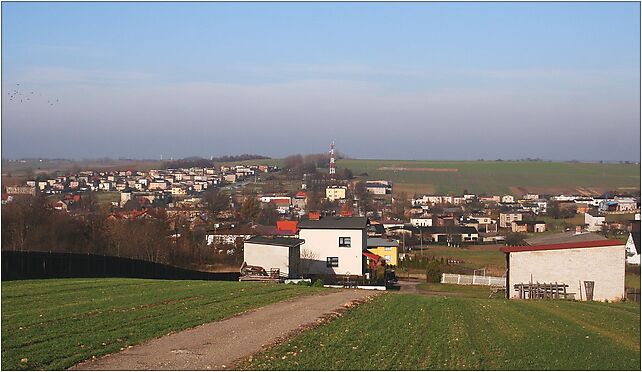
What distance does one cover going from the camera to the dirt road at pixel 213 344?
36.8 feet

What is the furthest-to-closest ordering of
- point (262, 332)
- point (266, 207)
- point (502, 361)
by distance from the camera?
point (266, 207)
point (262, 332)
point (502, 361)

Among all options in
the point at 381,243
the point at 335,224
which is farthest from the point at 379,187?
the point at 335,224

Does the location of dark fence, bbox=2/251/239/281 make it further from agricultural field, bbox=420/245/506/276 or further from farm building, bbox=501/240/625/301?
agricultural field, bbox=420/245/506/276

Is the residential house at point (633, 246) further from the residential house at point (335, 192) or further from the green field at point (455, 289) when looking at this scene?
the residential house at point (335, 192)

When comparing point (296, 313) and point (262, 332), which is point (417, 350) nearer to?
point (262, 332)

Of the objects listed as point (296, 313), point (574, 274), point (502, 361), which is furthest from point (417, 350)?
point (574, 274)

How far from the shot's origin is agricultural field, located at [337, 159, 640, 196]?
5744cm

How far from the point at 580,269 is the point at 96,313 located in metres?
21.6

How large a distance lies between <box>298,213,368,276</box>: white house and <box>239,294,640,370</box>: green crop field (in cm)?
2624

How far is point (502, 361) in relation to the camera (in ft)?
39.8

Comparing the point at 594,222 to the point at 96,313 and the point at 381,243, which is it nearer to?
the point at 381,243

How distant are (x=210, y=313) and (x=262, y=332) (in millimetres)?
3412

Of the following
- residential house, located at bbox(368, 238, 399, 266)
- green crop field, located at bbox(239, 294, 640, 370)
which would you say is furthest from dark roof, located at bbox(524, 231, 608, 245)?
residential house, located at bbox(368, 238, 399, 266)

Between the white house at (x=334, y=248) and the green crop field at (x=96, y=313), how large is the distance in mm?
20304
